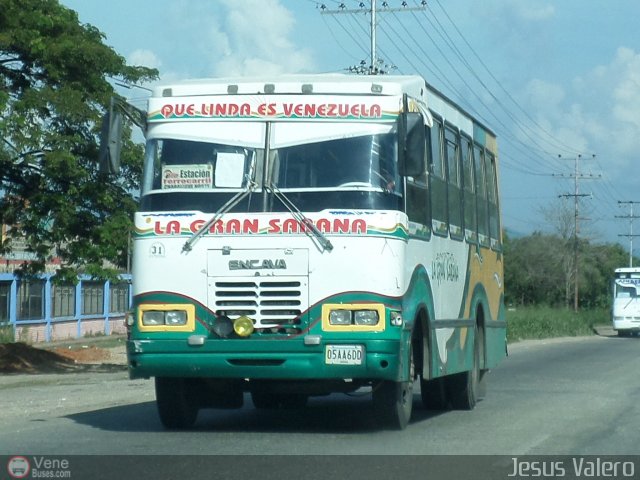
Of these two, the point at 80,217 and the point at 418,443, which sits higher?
the point at 80,217

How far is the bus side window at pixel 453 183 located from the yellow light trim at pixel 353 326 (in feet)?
9.29

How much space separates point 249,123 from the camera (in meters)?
11.5

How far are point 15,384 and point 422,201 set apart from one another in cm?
1160

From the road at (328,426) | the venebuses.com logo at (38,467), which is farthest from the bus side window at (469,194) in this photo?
the venebuses.com logo at (38,467)

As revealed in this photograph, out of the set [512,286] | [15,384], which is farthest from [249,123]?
[512,286]

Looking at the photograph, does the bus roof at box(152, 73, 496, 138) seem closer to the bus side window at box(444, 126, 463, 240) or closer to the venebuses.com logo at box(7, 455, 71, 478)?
the bus side window at box(444, 126, 463, 240)

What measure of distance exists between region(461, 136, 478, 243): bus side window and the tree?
9.67 m

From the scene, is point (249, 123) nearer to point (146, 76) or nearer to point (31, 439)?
point (31, 439)

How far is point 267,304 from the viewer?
36.3 feet

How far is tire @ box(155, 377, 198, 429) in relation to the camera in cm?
1186

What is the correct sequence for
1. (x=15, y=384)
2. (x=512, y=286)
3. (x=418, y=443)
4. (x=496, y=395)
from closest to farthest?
1. (x=418, y=443)
2. (x=496, y=395)
3. (x=15, y=384)
4. (x=512, y=286)

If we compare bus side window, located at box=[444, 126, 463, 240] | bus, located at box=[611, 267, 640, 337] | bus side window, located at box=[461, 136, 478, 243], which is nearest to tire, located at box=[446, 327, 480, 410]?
bus side window, located at box=[461, 136, 478, 243]

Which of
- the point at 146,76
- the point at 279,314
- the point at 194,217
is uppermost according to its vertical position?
the point at 146,76

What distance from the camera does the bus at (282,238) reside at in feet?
36.0
